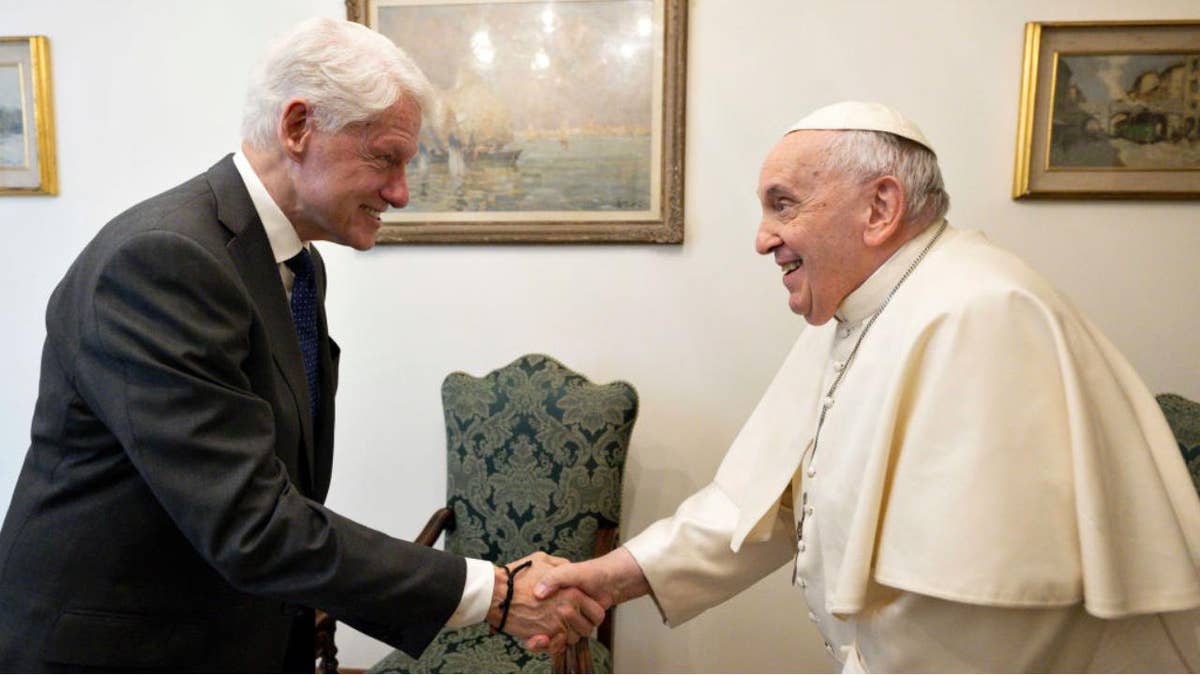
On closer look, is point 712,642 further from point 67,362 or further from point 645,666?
point 67,362

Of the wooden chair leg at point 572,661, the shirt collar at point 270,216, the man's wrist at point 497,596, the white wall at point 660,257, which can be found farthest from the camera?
the white wall at point 660,257

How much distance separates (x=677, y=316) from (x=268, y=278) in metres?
1.61

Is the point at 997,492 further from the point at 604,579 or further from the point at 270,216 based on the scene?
the point at 270,216

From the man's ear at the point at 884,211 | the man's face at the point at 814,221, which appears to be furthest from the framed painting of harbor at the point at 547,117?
the man's ear at the point at 884,211

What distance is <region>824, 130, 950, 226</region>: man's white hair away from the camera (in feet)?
4.84

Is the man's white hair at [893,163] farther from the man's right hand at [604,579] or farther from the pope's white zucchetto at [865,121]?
the man's right hand at [604,579]

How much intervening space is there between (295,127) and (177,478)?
63 cm

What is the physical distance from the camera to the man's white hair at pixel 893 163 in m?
1.48

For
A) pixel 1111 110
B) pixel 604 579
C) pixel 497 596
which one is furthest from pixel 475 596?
pixel 1111 110

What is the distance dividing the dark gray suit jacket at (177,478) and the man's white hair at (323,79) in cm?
12

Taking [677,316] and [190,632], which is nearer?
[190,632]

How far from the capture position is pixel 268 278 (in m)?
1.40

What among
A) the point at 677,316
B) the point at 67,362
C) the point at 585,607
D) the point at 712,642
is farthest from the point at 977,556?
the point at 712,642

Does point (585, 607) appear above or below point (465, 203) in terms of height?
below
